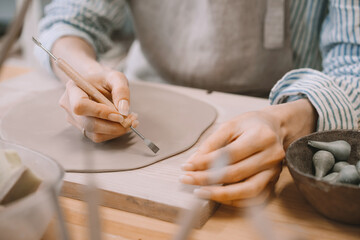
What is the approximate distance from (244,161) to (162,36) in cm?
68

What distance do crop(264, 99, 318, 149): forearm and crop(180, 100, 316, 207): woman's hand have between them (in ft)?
0.15

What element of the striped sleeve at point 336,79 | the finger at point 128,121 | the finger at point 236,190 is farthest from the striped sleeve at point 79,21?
the finger at point 236,190

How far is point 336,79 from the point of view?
2.45 feet

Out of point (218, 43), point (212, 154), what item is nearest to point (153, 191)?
point (212, 154)

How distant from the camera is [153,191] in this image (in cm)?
54

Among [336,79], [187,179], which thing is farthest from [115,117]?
[336,79]

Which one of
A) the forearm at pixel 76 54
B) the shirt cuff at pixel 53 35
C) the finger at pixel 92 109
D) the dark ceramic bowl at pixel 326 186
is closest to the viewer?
the dark ceramic bowl at pixel 326 186

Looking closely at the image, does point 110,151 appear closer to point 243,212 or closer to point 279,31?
point 243,212

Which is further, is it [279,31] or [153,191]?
[279,31]

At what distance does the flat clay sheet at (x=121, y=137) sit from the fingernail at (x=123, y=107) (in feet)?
0.21

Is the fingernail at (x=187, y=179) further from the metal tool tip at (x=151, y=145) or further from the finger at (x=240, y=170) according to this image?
the metal tool tip at (x=151, y=145)

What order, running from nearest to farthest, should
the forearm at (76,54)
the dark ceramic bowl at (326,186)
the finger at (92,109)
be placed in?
1. the dark ceramic bowl at (326,186)
2. the finger at (92,109)
3. the forearm at (76,54)

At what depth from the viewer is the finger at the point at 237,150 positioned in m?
0.51

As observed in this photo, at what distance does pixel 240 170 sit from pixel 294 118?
181 mm
